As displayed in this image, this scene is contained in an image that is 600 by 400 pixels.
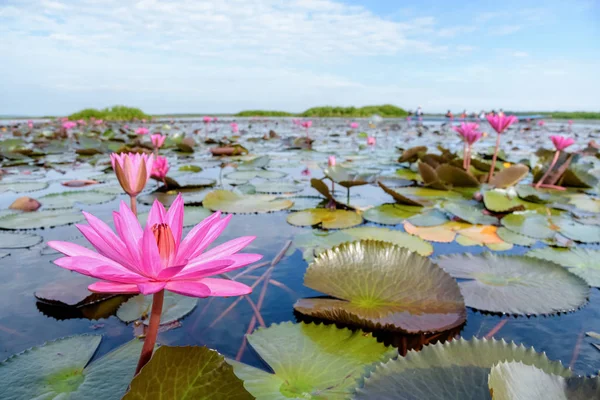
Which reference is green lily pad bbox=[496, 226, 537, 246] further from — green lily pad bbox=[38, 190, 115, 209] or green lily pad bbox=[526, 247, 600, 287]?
green lily pad bbox=[38, 190, 115, 209]

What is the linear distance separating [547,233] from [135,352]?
7.03 feet

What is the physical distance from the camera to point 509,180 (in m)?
2.93

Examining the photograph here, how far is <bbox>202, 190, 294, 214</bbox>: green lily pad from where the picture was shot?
8.02 feet

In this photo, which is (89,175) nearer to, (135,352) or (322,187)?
(322,187)

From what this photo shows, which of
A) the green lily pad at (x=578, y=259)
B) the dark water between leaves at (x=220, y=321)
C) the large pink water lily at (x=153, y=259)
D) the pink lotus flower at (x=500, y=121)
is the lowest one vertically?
the dark water between leaves at (x=220, y=321)

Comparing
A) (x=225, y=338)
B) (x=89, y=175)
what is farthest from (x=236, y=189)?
(x=225, y=338)

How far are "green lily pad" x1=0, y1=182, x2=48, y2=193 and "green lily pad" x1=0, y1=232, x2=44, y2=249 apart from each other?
1412mm

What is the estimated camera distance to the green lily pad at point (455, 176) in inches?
120

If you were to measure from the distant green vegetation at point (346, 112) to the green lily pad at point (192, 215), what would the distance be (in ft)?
90.2

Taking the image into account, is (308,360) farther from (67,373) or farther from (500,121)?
(500,121)

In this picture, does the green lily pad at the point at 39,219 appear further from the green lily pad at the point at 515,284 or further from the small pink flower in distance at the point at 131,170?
the green lily pad at the point at 515,284

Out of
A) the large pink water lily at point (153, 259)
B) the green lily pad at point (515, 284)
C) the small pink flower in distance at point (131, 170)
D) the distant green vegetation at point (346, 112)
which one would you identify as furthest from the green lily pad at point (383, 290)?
the distant green vegetation at point (346, 112)

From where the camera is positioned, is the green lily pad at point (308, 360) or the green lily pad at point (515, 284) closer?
the green lily pad at point (308, 360)

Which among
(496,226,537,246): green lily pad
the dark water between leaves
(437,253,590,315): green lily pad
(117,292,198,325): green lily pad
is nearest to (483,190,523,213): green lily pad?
(496,226,537,246): green lily pad
